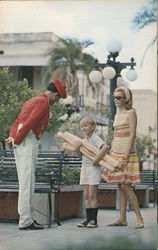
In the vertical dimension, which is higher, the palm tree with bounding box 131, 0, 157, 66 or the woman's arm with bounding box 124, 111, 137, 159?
the palm tree with bounding box 131, 0, 157, 66

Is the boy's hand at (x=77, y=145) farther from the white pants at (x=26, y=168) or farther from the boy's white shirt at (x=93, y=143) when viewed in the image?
the white pants at (x=26, y=168)

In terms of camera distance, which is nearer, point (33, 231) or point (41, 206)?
point (33, 231)

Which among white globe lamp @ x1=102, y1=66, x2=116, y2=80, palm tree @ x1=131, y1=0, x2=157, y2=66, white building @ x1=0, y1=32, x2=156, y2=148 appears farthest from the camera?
white globe lamp @ x1=102, y1=66, x2=116, y2=80

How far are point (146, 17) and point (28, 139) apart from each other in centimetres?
124

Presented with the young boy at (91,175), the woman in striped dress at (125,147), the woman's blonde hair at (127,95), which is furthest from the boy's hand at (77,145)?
the woman's blonde hair at (127,95)

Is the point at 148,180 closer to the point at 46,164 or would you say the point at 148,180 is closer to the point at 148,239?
the point at 46,164

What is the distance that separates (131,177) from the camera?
14.3ft

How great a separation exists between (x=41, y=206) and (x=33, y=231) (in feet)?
1.80

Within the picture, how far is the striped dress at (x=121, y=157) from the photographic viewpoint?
4336 mm

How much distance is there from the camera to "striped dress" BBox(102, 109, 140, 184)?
4.34m

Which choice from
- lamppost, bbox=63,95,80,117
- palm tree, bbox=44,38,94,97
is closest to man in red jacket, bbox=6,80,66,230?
lamppost, bbox=63,95,80,117

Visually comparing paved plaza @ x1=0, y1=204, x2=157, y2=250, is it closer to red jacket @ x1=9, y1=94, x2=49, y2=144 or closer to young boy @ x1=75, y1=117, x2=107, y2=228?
young boy @ x1=75, y1=117, x2=107, y2=228

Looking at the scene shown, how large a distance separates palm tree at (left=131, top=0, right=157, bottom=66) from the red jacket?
2.67 feet

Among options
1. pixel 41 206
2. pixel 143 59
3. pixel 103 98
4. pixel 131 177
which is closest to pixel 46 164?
pixel 41 206
